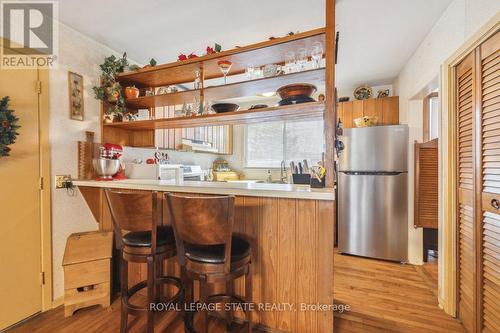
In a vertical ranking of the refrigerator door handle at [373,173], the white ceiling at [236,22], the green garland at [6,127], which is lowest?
the refrigerator door handle at [373,173]

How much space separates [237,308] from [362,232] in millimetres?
2022

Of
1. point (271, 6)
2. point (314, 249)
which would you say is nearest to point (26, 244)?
point (314, 249)

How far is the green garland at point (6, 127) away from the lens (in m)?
1.59

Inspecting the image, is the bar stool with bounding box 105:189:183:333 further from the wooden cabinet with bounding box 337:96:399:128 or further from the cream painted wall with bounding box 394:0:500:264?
the wooden cabinet with bounding box 337:96:399:128

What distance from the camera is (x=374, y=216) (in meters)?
2.94

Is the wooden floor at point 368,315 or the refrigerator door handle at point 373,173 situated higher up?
the refrigerator door handle at point 373,173

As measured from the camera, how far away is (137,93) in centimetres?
241

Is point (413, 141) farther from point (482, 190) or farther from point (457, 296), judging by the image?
point (457, 296)

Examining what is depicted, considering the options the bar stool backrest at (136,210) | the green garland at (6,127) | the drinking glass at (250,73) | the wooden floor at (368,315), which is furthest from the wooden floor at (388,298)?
the green garland at (6,127)

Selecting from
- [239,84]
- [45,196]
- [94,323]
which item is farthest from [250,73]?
[94,323]

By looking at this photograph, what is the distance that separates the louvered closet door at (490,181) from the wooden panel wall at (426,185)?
4.38 ft

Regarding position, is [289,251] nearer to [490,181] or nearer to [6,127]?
[490,181]

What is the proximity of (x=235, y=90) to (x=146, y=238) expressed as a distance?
142 centimetres

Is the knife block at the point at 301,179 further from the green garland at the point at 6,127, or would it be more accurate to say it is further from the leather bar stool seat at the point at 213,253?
the green garland at the point at 6,127
